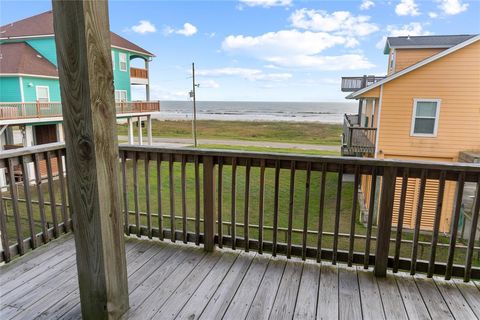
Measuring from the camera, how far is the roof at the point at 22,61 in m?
10.4

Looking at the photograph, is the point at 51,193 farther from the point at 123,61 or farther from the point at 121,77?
the point at 123,61

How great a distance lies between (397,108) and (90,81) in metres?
7.75

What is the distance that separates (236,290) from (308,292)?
483 millimetres

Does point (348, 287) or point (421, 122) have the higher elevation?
point (421, 122)

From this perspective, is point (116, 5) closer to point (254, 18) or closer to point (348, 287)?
point (254, 18)

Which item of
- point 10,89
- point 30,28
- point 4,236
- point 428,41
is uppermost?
point 30,28

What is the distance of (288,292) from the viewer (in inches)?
82.0

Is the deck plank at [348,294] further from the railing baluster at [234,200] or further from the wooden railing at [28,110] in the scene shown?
the wooden railing at [28,110]

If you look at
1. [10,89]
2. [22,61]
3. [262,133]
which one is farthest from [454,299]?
[262,133]

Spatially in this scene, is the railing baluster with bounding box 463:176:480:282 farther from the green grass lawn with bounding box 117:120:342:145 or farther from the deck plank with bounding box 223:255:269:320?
the green grass lawn with bounding box 117:120:342:145

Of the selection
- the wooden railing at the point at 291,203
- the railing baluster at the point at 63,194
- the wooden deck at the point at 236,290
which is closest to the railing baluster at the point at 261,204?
the wooden railing at the point at 291,203

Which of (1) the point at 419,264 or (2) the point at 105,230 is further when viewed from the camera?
(1) the point at 419,264

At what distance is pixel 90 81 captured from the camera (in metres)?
1.43

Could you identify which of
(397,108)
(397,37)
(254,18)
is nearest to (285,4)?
(254,18)
